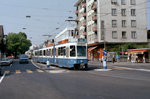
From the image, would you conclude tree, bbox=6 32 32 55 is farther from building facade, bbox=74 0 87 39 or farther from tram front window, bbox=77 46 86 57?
tram front window, bbox=77 46 86 57

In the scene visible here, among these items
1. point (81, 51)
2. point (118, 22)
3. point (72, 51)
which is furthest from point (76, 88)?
point (118, 22)

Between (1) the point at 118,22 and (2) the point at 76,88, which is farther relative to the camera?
(1) the point at 118,22

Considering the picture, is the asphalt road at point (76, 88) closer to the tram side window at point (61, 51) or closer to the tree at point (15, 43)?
the tram side window at point (61, 51)

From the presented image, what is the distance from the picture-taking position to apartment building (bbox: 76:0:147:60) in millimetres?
54875

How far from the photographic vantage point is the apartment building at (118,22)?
180 feet

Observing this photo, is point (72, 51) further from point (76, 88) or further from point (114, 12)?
point (114, 12)

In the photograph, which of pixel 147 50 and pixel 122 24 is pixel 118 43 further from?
pixel 147 50

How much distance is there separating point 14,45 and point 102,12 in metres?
53.8

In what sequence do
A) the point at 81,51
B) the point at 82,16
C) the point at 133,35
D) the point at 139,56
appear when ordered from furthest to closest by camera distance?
the point at 82,16, the point at 133,35, the point at 139,56, the point at 81,51

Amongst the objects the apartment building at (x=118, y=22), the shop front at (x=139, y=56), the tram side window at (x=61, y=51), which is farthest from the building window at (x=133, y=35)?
the tram side window at (x=61, y=51)

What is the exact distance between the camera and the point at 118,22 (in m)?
55.4

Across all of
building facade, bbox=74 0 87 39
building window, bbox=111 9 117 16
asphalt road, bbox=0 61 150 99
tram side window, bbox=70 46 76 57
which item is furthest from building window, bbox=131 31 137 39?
asphalt road, bbox=0 61 150 99

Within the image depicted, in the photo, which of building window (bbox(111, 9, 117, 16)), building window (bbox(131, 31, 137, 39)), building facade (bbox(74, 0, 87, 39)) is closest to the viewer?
building window (bbox(111, 9, 117, 16))

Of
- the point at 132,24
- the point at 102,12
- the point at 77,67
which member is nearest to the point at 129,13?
the point at 132,24
